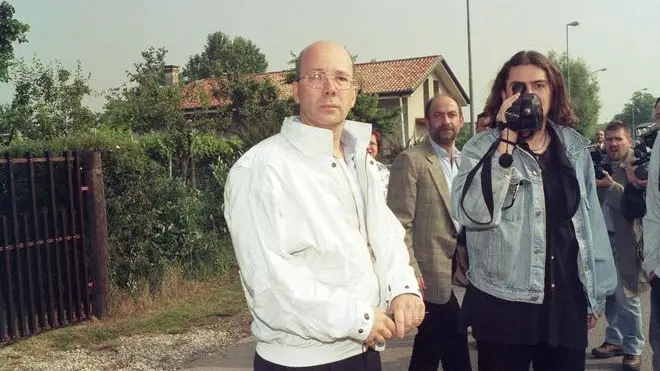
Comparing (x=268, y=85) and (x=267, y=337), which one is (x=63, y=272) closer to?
(x=267, y=337)

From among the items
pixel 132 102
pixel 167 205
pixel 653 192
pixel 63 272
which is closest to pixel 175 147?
pixel 132 102

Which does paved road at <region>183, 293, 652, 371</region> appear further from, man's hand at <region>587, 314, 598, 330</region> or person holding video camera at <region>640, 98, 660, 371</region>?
man's hand at <region>587, 314, 598, 330</region>

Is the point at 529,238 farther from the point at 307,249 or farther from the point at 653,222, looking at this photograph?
the point at 307,249

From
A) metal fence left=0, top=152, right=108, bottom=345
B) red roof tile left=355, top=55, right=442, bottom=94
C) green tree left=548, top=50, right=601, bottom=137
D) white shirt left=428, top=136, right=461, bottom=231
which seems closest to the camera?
white shirt left=428, top=136, right=461, bottom=231

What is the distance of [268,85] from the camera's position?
19.8m

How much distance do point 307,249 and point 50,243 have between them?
4.72m

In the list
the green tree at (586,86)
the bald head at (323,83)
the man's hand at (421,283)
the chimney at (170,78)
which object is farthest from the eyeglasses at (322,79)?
the green tree at (586,86)

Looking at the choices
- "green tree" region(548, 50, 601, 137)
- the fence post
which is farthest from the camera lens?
"green tree" region(548, 50, 601, 137)

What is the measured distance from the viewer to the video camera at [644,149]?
13.4ft

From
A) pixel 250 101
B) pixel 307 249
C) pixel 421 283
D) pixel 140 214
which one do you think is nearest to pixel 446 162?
pixel 421 283

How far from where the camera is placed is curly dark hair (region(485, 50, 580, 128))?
9.48 feet

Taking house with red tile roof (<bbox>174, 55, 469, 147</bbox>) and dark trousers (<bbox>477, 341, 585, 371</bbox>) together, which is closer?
dark trousers (<bbox>477, 341, 585, 371</bbox>)

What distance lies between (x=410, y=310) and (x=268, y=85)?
18125mm

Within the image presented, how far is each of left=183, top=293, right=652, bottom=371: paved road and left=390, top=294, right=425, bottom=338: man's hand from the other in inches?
126
